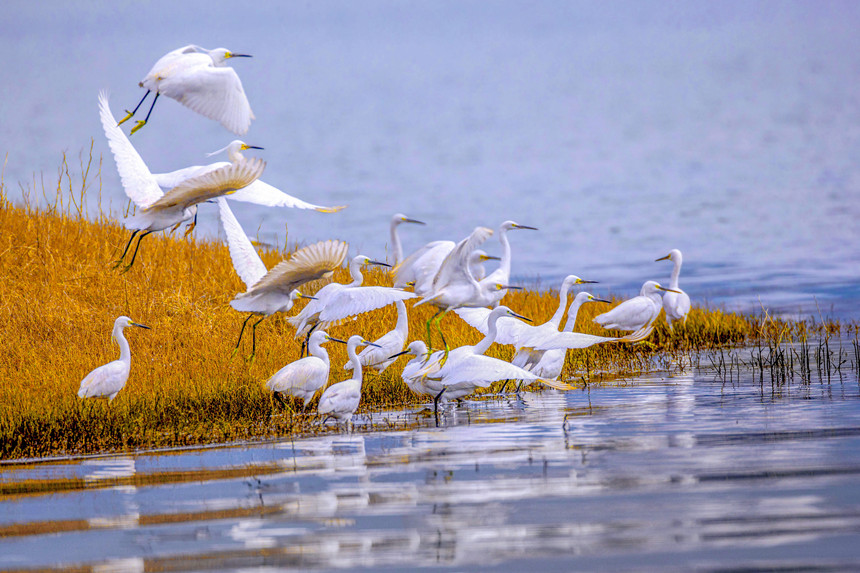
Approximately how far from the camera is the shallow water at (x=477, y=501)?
4.32 metres

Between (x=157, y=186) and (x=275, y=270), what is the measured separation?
1.72m

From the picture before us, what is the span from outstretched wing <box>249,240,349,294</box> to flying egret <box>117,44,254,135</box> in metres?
1.50

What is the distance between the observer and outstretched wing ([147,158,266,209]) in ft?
28.6

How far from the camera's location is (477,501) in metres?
5.35

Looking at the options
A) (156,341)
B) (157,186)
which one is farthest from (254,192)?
(156,341)

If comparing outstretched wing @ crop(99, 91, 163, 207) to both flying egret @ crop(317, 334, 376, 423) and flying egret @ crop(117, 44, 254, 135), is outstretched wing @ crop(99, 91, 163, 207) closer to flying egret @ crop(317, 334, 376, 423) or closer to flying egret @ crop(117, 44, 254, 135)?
flying egret @ crop(117, 44, 254, 135)

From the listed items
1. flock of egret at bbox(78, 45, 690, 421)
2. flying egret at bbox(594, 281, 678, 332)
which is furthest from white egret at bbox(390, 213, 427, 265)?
flying egret at bbox(594, 281, 678, 332)

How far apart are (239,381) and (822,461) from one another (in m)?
6.45

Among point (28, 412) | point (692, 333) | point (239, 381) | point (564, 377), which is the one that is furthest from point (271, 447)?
point (692, 333)

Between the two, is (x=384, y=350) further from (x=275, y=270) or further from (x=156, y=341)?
(x=156, y=341)

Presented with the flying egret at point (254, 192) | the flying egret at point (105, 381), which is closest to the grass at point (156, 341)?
the flying egret at point (105, 381)

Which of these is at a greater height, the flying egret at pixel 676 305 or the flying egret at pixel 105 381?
the flying egret at pixel 676 305

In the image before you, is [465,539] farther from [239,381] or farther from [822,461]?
[239,381]

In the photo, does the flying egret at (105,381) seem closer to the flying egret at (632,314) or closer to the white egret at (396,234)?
the white egret at (396,234)
